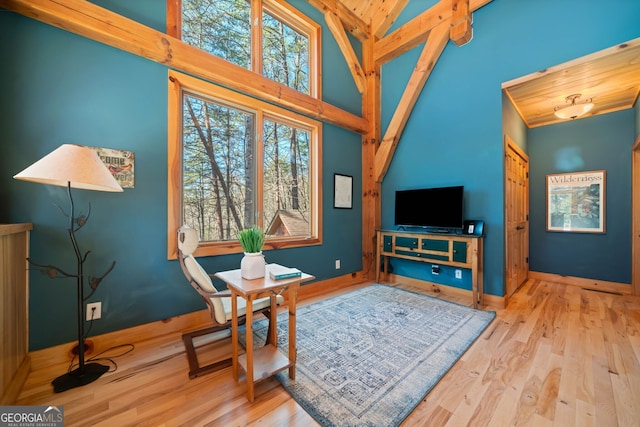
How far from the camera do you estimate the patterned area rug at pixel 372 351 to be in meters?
1.40

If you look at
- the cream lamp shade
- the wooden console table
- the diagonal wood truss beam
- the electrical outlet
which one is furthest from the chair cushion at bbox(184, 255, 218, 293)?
the diagonal wood truss beam

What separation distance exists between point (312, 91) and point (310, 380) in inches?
138

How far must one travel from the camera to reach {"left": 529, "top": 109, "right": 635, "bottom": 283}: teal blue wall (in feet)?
11.1

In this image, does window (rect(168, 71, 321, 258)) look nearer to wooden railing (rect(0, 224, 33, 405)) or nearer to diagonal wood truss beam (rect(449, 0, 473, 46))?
wooden railing (rect(0, 224, 33, 405))

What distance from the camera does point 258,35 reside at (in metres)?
2.92

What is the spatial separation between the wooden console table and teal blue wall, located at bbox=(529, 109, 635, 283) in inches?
82.4

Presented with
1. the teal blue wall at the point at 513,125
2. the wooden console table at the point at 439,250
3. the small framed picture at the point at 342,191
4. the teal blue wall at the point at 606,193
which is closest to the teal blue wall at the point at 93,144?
the small framed picture at the point at 342,191

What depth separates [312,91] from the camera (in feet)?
11.6

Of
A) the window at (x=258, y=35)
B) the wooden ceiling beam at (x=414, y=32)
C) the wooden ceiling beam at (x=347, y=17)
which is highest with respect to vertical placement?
the wooden ceiling beam at (x=347, y=17)

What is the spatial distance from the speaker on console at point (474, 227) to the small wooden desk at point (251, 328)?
2.47 meters

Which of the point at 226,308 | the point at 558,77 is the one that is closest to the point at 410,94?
the point at 558,77

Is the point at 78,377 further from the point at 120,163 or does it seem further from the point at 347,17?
the point at 347,17

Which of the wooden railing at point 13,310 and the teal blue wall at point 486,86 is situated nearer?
the wooden railing at point 13,310

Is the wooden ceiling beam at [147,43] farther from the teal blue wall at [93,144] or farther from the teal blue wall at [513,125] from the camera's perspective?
the teal blue wall at [513,125]
